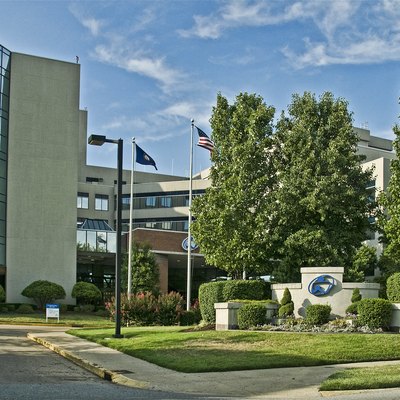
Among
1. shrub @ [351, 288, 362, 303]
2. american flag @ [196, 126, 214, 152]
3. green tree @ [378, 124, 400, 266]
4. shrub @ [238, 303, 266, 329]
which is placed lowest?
shrub @ [238, 303, 266, 329]

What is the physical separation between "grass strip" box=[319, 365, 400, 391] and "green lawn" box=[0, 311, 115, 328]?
78.4ft

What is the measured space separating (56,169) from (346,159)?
31680mm

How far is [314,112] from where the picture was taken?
1296 inches

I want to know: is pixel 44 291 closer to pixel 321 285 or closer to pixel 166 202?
pixel 321 285

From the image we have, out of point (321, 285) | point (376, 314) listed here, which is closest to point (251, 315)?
point (321, 285)

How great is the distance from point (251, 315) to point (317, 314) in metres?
2.39

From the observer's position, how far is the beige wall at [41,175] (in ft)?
180

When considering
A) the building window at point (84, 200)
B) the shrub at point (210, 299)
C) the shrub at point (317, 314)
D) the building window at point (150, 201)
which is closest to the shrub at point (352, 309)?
the shrub at point (317, 314)

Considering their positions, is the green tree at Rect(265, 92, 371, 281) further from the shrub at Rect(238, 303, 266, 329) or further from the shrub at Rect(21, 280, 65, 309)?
the shrub at Rect(21, 280, 65, 309)

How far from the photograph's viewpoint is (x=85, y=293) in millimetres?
54938

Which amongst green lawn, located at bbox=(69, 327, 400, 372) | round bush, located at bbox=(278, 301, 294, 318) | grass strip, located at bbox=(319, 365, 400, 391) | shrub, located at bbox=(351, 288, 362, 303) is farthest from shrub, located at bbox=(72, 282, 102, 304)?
grass strip, located at bbox=(319, 365, 400, 391)

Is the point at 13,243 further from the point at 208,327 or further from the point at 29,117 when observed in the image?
the point at 208,327

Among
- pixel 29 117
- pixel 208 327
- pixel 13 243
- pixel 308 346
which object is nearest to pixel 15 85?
pixel 29 117

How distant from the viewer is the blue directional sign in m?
26.3
